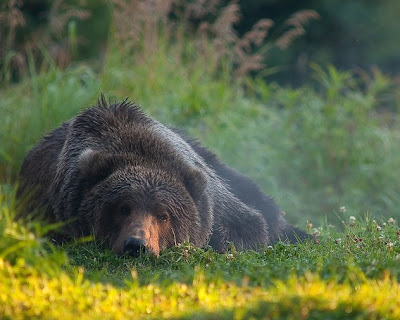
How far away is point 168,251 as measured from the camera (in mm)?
5727

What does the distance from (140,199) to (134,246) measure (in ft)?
1.73

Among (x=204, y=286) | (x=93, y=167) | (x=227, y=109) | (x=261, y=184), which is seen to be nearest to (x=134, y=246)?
(x=93, y=167)

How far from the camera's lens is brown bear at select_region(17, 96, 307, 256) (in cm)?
590

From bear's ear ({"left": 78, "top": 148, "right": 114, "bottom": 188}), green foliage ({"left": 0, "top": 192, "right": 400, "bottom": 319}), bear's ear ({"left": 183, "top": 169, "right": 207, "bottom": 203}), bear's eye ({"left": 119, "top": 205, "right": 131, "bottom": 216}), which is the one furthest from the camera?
bear's ear ({"left": 183, "top": 169, "right": 207, "bottom": 203})

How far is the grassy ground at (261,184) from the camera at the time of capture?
3.90 metres

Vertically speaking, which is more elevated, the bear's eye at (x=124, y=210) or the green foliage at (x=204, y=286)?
the green foliage at (x=204, y=286)

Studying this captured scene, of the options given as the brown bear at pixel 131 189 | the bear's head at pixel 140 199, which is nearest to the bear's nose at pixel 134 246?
the brown bear at pixel 131 189

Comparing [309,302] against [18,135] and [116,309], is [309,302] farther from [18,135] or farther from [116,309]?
[18,135]

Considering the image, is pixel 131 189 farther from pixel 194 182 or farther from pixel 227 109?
pixel 227 109

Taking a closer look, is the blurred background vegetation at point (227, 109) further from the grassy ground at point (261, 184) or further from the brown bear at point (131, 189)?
the brown bear at point (131, 189)

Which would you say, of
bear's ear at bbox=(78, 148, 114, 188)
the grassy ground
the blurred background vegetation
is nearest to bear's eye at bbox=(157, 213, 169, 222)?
the grassy ground

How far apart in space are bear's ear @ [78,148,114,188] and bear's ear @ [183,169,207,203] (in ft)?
2.13

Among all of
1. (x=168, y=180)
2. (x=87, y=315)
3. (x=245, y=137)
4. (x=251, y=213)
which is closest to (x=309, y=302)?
(x=87, y=315)

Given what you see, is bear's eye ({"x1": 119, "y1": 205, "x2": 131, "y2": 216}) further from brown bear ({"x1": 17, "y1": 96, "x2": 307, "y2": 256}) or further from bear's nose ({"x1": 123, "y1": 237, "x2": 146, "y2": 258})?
bear's nose ({"x1": 123, "y1": 237, "x2": 146, "y2": 258})
